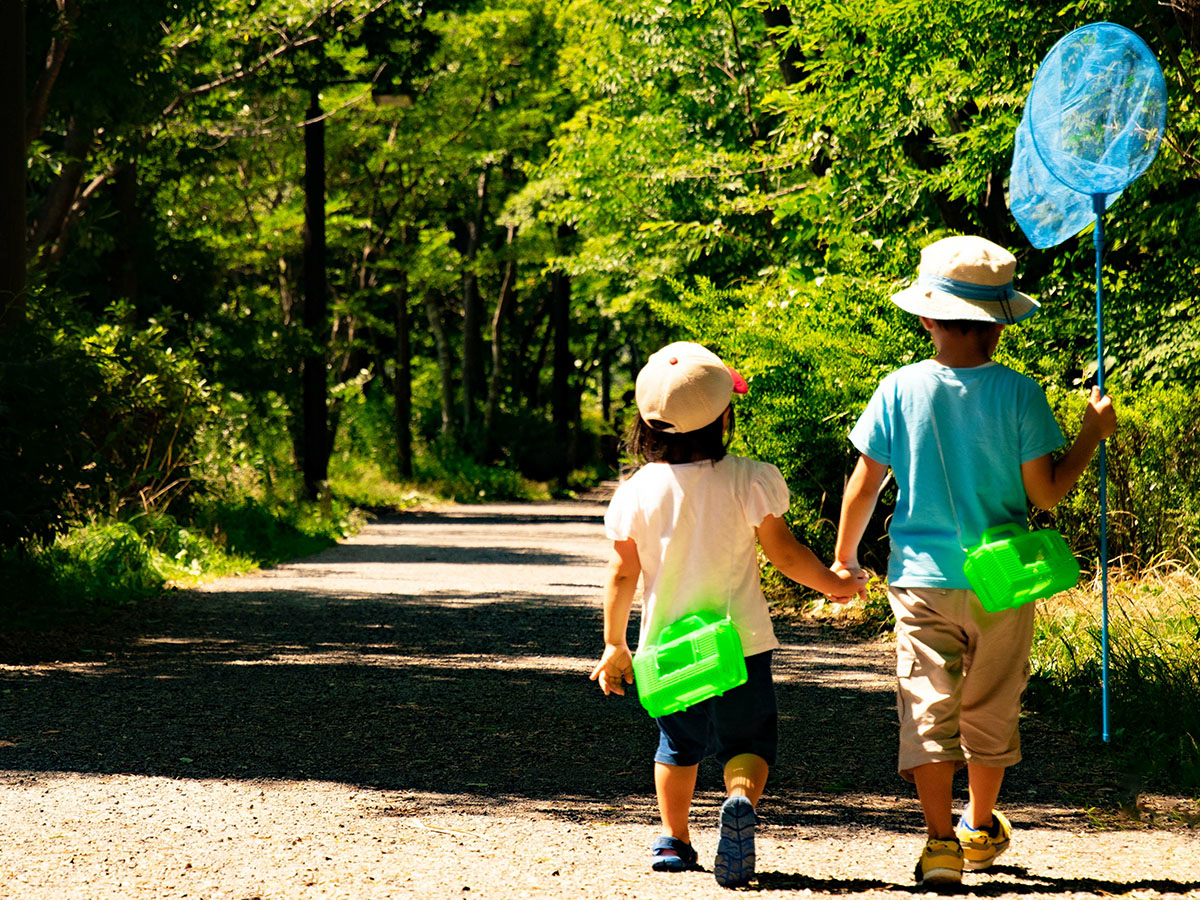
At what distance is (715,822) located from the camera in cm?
462

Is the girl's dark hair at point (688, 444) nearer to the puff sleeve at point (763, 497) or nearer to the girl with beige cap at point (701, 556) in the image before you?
the girl with beige cap at point (701, 556)

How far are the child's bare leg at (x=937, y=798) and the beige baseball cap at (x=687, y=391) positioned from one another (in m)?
1.14

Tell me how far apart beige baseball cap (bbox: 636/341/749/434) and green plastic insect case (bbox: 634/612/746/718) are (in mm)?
545

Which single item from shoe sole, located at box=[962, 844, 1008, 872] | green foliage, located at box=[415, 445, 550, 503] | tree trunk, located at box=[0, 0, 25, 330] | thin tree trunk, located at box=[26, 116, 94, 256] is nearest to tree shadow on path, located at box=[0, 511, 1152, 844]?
shoe sole, located at box=[962, 844, 1008, 872]

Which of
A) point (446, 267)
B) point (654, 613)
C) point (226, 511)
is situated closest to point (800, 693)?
point (654, 613)

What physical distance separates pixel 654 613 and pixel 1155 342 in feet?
24.9

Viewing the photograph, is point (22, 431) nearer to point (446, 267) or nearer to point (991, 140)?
point (991, 140)

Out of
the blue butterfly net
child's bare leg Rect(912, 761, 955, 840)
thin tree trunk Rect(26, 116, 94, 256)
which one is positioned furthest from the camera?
thin tree trunk Rect(26, 116, 94, 256)

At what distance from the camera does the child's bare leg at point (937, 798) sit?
3766mm

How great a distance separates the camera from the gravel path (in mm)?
3939

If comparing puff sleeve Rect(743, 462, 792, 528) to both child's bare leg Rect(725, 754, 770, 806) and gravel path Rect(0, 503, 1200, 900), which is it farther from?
gravel path Rect(0, 503, 1200, 900)

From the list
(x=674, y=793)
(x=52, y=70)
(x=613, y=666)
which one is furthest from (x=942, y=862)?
(x=52, y=70)

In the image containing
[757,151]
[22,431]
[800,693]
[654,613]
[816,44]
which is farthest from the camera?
[757,151]

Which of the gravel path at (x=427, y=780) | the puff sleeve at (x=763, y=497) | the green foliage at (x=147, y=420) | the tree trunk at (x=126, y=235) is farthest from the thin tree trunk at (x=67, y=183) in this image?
the puff sleeve at (x=763, y=497)
